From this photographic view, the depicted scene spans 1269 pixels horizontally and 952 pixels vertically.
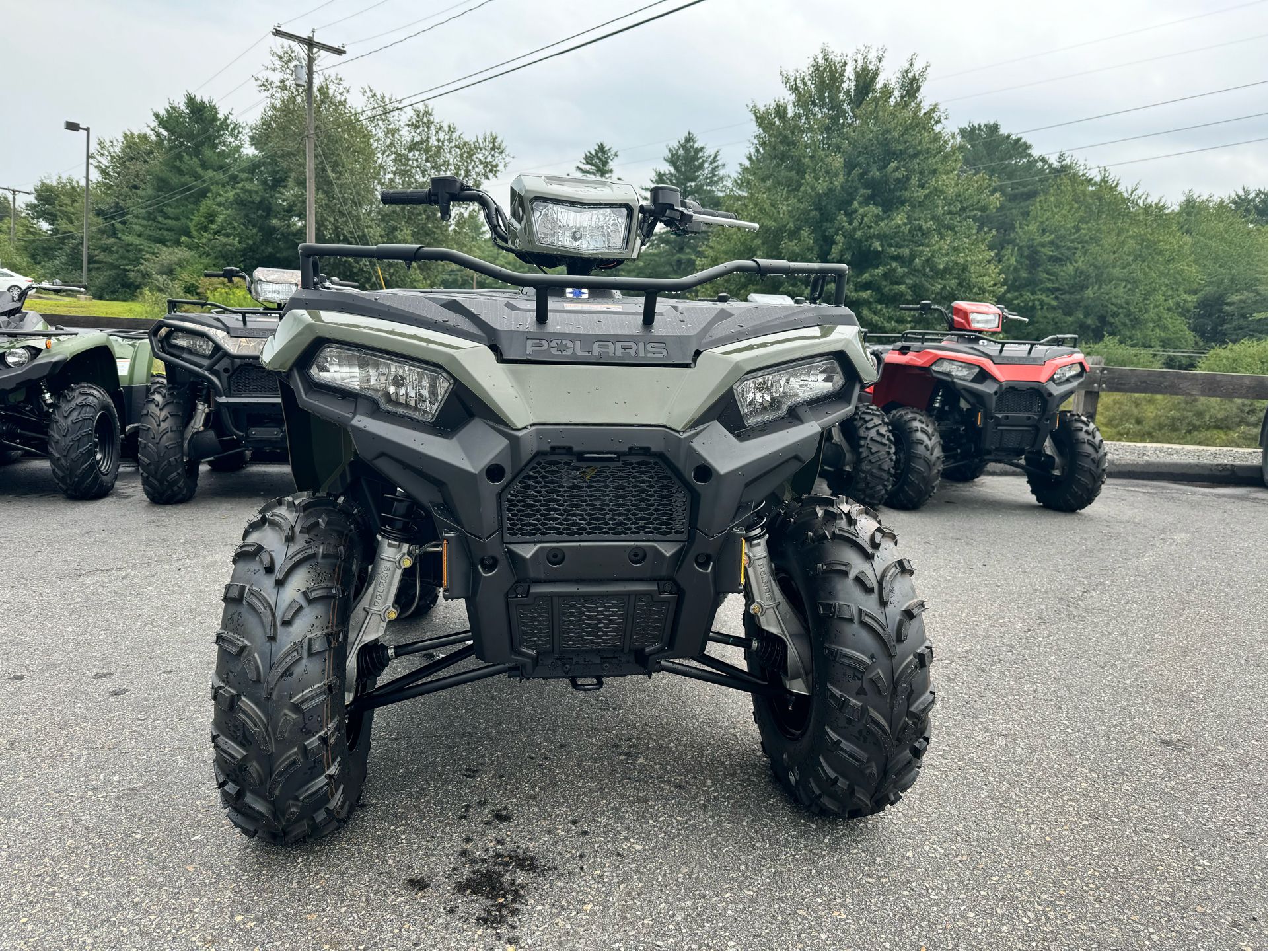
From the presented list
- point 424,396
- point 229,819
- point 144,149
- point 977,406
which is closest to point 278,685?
point 229,819

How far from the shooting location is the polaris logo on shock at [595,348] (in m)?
2.00

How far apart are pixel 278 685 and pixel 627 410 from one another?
953 mm

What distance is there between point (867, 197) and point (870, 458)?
24256 millimetres

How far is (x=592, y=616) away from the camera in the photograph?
2104 mm

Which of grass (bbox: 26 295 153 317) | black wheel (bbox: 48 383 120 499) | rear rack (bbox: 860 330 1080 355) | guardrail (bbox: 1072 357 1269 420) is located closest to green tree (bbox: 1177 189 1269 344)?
guardrail (bbox: 1072 357 1269 420)

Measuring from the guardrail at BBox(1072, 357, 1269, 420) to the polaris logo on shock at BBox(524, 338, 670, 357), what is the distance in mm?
10108

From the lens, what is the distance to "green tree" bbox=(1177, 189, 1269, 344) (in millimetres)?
48062

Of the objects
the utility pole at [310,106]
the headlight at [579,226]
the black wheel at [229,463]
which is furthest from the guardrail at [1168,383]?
the utility pole at [310,106]

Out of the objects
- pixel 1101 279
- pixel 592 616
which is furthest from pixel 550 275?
pixel 1101 279

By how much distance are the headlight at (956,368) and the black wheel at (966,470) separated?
0.76m

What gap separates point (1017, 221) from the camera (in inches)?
1928

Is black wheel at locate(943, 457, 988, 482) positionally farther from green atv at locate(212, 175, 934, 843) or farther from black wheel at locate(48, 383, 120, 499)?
black wheel at locate(48, 383, 120, 499)

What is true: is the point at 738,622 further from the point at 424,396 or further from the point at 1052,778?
the point at 424,396

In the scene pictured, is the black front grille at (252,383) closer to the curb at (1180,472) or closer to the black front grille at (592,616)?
the black front grille at (592,616)
